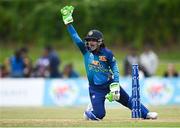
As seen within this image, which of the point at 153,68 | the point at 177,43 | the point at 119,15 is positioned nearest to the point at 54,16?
the point at 119,15

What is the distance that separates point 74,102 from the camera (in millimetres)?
27297

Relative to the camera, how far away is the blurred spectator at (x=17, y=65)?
27286 millimetres

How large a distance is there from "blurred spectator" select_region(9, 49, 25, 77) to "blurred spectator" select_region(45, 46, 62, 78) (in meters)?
1.12

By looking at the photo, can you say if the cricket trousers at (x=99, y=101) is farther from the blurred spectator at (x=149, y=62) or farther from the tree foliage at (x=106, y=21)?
the tree foliage at (x=106, y=21)

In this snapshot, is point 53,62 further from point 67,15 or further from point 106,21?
point 106,21

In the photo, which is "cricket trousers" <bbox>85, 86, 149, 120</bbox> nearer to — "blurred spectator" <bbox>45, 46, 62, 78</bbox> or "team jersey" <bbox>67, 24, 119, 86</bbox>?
"team jersey" <bbox>67, 24, 119, 86</bbox>

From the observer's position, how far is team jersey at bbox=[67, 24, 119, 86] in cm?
1482

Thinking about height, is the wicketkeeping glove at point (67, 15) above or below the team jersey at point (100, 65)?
above

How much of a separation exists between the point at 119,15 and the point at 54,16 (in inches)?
155

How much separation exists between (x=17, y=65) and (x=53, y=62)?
1428mm


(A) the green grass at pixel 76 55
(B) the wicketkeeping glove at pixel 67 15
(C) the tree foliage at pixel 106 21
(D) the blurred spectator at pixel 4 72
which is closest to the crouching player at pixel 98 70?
(B) the wicketkeeping glove at pixel 67 15

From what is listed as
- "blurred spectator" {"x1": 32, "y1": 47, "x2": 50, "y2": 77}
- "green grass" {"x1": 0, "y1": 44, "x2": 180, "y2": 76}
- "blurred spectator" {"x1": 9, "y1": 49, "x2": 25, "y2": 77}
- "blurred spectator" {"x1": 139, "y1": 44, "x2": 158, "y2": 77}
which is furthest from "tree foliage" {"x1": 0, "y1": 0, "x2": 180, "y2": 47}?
"blurred spectator" {"x1": 9, "y1": 49, "x2": 25, "y2": 77}

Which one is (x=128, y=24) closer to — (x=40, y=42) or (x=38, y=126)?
(x=40, y=42)

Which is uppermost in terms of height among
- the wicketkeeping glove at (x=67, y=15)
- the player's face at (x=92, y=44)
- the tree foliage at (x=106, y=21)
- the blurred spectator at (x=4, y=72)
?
the tree foliage at (x=106, y=21)
